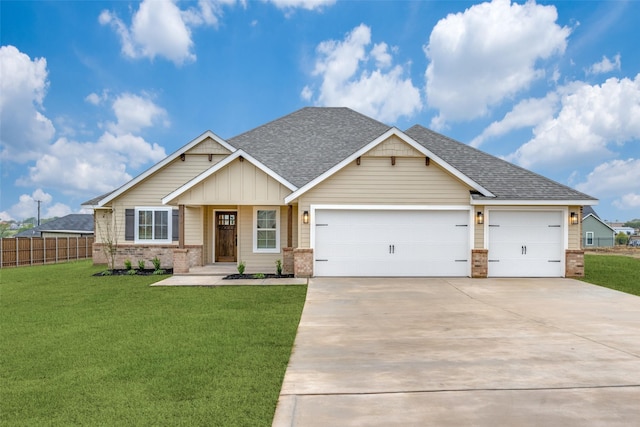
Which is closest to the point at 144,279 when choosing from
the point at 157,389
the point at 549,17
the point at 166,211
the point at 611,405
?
the point at 166,211

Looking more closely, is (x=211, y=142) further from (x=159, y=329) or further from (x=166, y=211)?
(x=159, y=329)

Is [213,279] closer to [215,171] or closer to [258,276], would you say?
[258,276]

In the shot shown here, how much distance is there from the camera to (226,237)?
15.8m

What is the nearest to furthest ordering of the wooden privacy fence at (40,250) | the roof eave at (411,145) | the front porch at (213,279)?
1. the front porch at (213,279)
2. the roof eave at (411,145)
3. the wooden privacy fence at (40,250)

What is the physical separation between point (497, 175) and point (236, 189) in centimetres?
987

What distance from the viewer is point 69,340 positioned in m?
5.79

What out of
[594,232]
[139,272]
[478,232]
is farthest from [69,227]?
[594,232]

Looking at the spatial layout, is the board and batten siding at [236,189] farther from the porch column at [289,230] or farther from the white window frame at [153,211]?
the white window frame at [153,211]

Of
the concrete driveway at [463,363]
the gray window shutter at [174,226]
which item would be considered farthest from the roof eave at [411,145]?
the gray window shutter at [174,226]

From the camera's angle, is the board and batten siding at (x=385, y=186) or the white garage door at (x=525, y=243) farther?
the white garage door at (x=525, y=243)

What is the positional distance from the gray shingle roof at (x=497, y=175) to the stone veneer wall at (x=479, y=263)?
1853 mm

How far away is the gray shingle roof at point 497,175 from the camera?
12.6 m

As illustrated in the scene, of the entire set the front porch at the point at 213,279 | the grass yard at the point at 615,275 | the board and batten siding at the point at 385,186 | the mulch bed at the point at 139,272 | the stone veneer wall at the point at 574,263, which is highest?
the board and batten siding at the point at 385,186

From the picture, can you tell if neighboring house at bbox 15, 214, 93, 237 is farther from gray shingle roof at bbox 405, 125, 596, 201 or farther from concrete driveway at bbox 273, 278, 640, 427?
concrete driveway at bbox 273, 278, 640, 427
